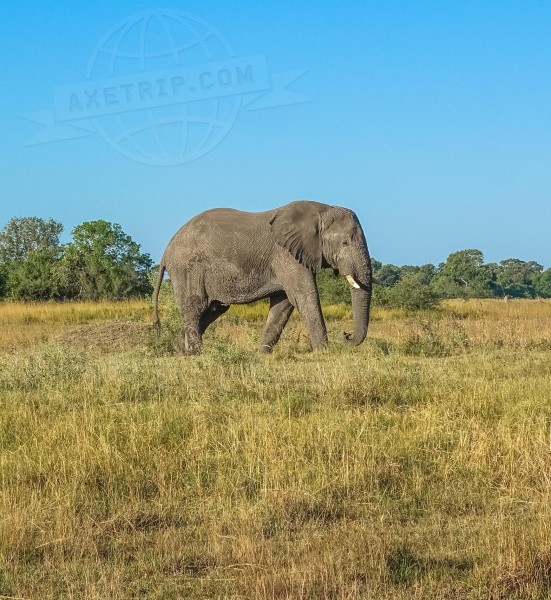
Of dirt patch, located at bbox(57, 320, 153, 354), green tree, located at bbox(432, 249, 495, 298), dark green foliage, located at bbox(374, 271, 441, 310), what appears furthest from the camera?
green tree, located at bbox(432, 249, 495, 298)

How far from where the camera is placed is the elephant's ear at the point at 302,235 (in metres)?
14.8

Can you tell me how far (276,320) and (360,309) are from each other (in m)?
1.60

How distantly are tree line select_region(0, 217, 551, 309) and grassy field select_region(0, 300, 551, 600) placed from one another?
15.0m

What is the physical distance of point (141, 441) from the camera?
712cm

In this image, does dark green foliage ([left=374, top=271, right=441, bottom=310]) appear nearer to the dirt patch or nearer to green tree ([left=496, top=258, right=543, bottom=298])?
the dirt patch

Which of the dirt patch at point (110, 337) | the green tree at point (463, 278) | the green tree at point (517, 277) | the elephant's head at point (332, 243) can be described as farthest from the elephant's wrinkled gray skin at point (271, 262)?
the green tree at point (517, 277)

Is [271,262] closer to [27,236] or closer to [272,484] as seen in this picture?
[272,484]

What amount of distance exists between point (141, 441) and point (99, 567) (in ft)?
7.69

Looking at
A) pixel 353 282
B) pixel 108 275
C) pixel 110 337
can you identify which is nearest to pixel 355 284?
pixel 353 282

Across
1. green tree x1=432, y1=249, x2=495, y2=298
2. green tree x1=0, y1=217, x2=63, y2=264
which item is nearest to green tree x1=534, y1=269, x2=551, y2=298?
green tree x1=432, y1=249, x2=495, y2=298

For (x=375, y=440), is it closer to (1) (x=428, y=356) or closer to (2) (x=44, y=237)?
(1) (x=428, y=356)

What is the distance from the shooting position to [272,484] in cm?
612

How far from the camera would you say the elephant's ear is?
48.7ft

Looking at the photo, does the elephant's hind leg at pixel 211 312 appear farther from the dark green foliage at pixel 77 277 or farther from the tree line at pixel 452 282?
the dark green foliage at pixel 77 277
